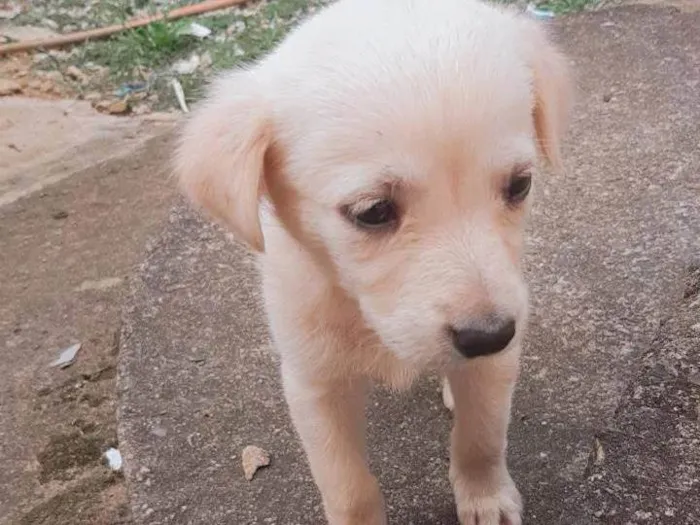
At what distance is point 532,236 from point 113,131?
3.12m

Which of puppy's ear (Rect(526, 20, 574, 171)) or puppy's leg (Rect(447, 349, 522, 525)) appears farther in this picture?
puppy's leg (Rect(447, 349, 522, 525))

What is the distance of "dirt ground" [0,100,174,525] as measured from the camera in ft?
11.4

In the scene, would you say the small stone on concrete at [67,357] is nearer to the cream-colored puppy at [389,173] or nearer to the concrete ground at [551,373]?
the concrete ground at [551,373]

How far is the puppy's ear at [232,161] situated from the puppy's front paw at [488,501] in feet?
2.79

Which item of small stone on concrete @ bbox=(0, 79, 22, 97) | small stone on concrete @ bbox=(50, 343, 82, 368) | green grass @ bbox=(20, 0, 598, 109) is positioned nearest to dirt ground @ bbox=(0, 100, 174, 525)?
small stone on concrete @ bbox=(50, 343, 82, 368)

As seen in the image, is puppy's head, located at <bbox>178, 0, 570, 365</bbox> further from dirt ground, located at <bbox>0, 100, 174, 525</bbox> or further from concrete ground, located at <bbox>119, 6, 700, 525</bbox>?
dirt ground, located at <bbox>0, 100, 174, 525</bbox>

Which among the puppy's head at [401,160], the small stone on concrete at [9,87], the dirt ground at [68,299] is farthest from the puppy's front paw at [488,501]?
the small stone on concrete at [9,87]

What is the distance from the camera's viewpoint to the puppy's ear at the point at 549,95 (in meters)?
2.09

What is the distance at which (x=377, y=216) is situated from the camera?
1.88m

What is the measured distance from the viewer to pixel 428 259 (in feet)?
5.98

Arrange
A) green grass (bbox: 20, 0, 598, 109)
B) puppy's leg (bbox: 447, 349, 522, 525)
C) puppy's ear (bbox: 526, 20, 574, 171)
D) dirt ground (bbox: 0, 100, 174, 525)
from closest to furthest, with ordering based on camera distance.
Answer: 1. puppy's ear (bbox: 526, 20, 574, 171)
2. puppy's leg (bbox: 447, 349, 522, 525)
3. dirt ground (bbox: 0, 100, 174, 525)
4. green grass (bbox: 20, 0, 598, 109)

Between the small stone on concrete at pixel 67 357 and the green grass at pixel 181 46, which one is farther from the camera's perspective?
the green grass at pixel 181 46

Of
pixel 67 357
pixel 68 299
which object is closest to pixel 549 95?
pixel 67 357

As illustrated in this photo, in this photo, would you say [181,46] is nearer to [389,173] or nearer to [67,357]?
[67,357]
